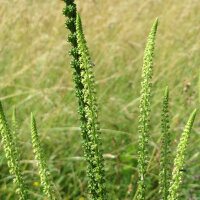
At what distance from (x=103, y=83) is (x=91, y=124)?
3.73 metres

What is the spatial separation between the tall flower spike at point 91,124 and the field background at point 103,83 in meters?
1.51

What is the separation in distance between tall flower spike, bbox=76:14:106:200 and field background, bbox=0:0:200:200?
4.97 feet

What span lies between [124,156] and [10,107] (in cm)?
174

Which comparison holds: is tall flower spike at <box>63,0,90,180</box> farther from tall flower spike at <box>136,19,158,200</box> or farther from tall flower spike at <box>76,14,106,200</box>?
tall flower spike at <box>136,19,158,200</box>

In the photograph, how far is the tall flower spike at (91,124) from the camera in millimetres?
1091

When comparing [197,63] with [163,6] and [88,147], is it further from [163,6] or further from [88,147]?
[88,147]

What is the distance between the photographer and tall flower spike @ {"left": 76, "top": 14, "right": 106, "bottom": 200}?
1.09 m

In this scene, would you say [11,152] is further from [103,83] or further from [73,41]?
[103,83]

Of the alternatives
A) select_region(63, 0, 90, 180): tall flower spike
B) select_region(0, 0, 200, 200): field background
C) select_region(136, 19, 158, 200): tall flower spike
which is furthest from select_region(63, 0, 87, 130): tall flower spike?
select_region(0, 0, 200, 200): field background

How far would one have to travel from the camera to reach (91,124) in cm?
120

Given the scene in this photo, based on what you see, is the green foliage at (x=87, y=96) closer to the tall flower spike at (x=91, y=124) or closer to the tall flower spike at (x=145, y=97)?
the tall flower spike at (x=91, y=124)

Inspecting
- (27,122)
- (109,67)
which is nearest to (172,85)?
(109,67)

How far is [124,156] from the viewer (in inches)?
140

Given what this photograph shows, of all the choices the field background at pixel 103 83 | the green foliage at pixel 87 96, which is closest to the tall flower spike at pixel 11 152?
the green foliage at pixel 87 96
